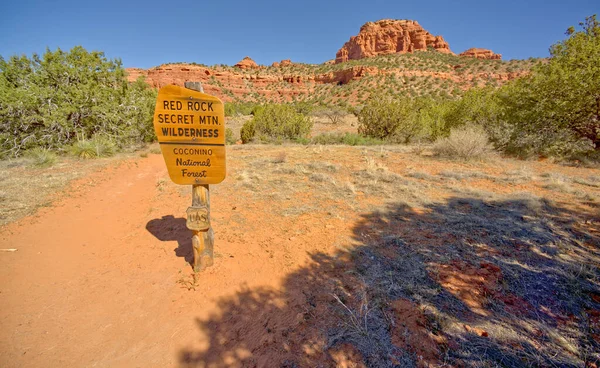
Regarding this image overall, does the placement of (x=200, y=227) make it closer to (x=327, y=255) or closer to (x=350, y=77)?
(x=327, y=255)

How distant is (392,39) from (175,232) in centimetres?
9456

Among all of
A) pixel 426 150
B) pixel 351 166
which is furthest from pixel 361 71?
pixel 351 166

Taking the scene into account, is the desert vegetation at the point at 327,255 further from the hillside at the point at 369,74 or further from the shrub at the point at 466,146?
the hillside at the point at 369,74

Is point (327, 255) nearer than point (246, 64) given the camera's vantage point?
Yes

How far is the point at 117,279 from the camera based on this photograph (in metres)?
3.11

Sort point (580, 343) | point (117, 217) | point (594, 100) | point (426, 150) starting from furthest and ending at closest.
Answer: point (426, 150) → point (594, 100) → point (117, 217) → point (580, 343)

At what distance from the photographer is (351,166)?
8.42 meters

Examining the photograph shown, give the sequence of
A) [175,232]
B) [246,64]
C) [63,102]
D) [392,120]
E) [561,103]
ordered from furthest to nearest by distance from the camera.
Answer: [246,64]
[392,120]
[63,102]
[561,103]
[175,232]

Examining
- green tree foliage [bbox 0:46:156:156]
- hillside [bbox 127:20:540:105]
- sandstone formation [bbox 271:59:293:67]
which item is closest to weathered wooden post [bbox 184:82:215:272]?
green tree foliage [bbox 0:46:156:156]

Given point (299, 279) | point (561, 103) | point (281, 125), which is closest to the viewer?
point (299, 279)

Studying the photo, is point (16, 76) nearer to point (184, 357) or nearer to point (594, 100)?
point (184, 357)

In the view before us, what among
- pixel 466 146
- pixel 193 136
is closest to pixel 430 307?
pixel 193 136

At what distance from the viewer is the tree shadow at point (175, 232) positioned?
3648 mm

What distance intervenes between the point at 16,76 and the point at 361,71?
52179mm
